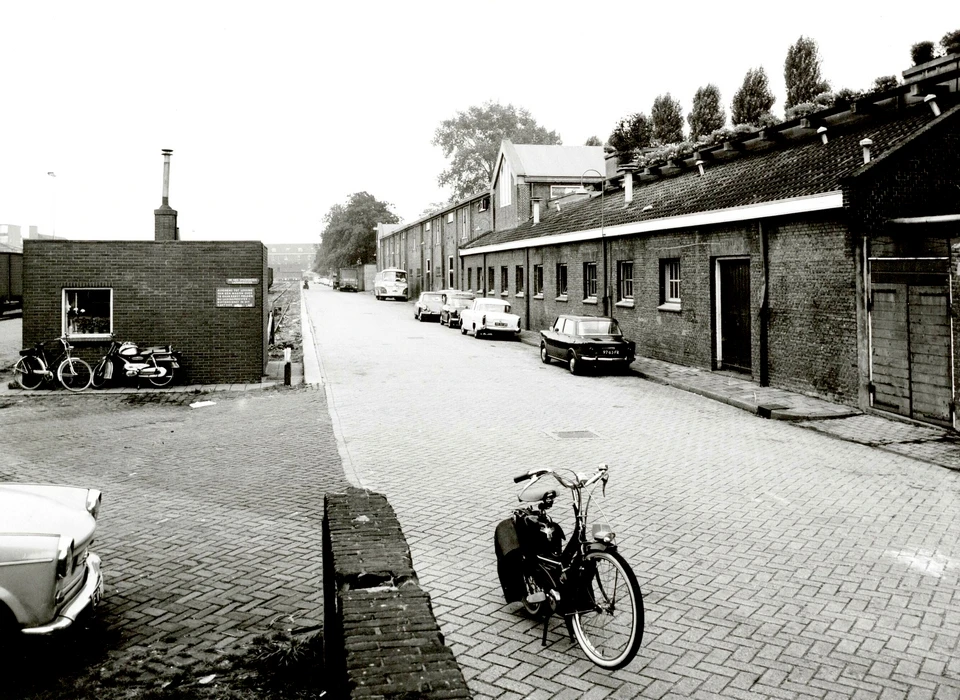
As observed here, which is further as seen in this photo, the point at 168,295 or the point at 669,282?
the point at 669,282

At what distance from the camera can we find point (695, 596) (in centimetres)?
578

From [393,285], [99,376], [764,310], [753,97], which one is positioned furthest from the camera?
[393,285]

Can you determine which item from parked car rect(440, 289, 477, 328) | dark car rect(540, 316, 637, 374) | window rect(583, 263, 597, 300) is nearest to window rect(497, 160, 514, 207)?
parked car rect(440, 289, 477, 328)

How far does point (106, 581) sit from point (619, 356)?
48.6 ft

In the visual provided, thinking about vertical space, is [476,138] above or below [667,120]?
above

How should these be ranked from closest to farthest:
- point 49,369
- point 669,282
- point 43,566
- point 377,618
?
point 377,618
point 43,566
point 49,369
point 669,282

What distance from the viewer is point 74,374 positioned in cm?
1753

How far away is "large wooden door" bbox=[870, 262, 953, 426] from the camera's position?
11.9 metres

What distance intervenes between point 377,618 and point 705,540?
4.30m

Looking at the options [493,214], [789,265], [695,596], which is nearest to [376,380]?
[789,265]

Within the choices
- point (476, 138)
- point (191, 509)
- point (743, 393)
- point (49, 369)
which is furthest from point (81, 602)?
point (476, 138)

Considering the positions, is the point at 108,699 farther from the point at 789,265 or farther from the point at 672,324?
the point at 672,324

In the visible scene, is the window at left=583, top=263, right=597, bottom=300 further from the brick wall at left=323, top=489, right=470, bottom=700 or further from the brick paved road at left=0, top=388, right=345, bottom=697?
the brick wall at left=323, top=489, right=470, bottom=700

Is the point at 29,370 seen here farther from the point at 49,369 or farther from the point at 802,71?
the point at 802,71
